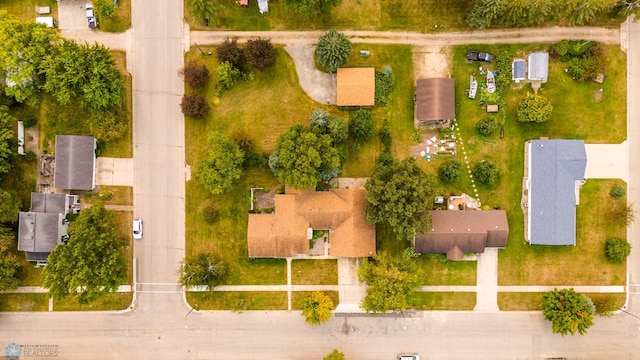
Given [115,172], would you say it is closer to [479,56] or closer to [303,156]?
[303,156]

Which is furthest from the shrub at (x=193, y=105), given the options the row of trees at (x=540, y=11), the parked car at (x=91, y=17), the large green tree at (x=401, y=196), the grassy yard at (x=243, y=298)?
the row of trees at (x=540, y=11)

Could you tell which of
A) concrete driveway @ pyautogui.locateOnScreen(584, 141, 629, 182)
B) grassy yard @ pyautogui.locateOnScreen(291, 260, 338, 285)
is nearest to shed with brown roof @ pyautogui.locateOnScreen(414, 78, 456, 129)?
concrete driveway @ pyautogui.locateOnScreen(584, 141, 629, 182)

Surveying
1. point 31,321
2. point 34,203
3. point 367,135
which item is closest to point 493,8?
point 367,135

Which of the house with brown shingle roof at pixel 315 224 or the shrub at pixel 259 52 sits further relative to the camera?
the house with brown shingle roof at pixel 315 224

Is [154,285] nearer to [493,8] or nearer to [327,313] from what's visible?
[327,313]

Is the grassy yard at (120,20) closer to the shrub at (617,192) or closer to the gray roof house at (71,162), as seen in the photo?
the gray roof house at (71,162)

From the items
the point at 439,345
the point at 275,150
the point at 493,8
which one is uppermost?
the point at 493,8
